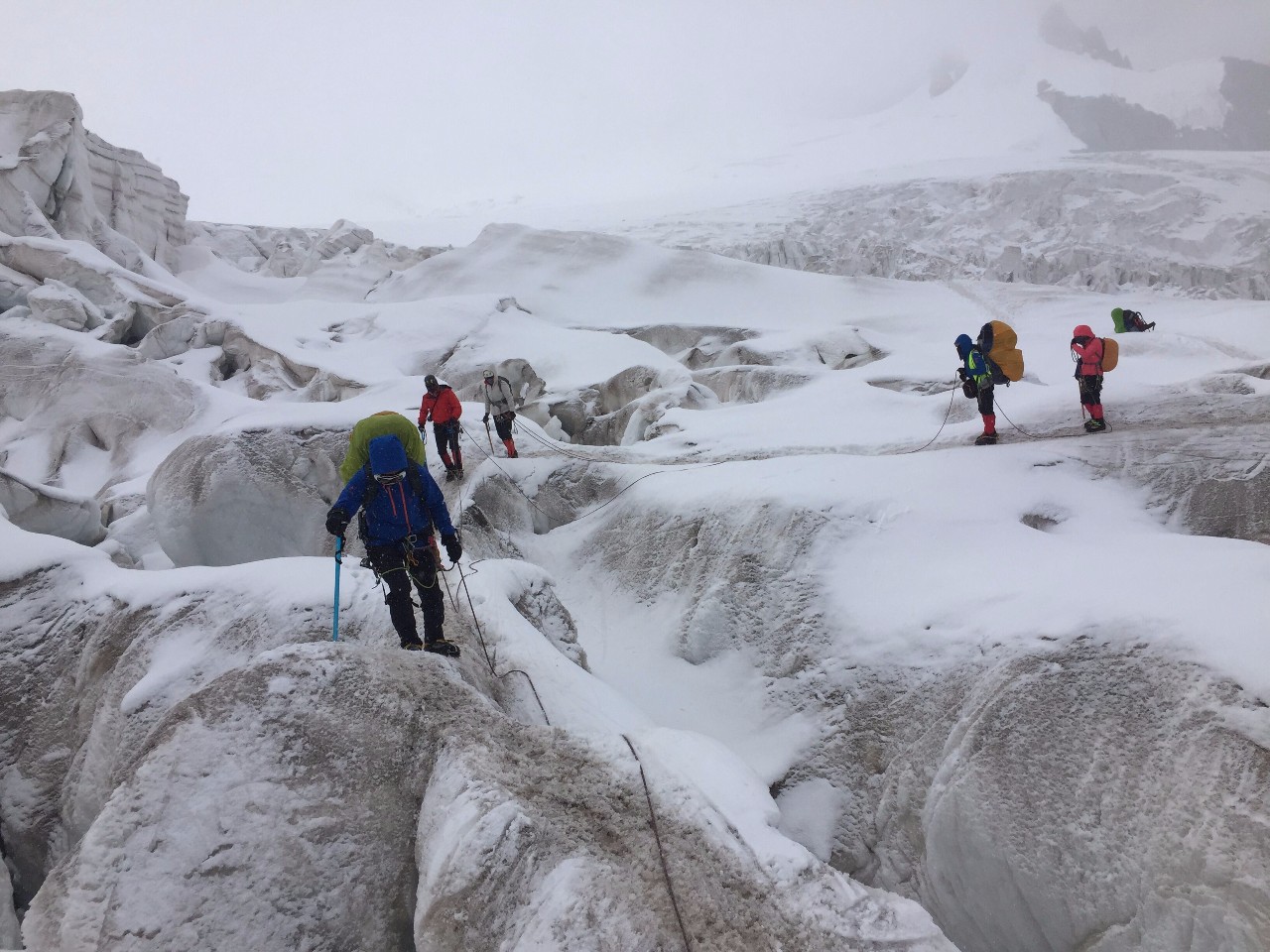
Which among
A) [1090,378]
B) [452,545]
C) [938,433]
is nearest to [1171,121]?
[938,433]

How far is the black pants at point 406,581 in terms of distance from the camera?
16.4 feet

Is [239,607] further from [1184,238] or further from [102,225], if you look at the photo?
[1184,238]

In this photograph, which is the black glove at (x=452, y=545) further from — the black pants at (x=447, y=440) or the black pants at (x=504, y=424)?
the black pants at (x=504, y=424)

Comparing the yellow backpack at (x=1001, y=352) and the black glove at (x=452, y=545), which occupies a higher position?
the yellow backpack at (x=1001, y=352)

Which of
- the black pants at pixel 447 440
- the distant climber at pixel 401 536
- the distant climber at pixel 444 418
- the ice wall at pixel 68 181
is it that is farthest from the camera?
the ice wall at pixel 68 181

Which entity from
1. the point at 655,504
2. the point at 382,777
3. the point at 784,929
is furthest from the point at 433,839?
the point at 655,504

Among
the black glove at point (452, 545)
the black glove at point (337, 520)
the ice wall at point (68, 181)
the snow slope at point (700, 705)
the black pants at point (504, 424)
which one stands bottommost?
the snow slope at point (700, 705)

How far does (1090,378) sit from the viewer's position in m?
8.18

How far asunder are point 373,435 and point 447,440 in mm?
6161

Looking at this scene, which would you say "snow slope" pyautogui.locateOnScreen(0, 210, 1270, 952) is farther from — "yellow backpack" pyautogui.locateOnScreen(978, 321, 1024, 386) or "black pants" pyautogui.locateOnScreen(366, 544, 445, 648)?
"yellow backpack" pyautogui.locateOnScreen(978, 321, 1024, 386)

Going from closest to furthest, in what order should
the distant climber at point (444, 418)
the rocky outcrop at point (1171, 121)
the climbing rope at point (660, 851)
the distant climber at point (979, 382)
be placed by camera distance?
the climbing rope at point (660, 851) → the distant climber at point (979, 382) → the distant climber at point (444, 418) → the rocky outcrop at point (1171, 121)

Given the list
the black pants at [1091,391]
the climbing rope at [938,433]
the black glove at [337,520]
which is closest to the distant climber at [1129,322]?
the climbing rope at [938,433]

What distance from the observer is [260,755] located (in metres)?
3.44

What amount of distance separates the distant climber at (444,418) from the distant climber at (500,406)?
976 millimetres
